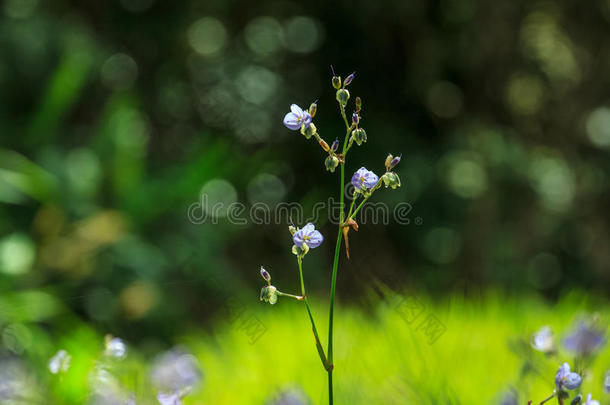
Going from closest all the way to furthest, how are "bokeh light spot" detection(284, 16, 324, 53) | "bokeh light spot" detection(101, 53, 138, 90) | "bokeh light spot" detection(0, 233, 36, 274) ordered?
"bokeh light spot" detection(0, 233, 36, 274) → "bokeh light spot" detection(101, 53, 138, 90) → "bokeh light spot" detection(284, 16, 324, 53)

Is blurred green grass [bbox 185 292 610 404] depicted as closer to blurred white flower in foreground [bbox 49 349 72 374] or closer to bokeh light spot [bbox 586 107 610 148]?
blurred white flower in foreground [bbox 49 349 72 374]

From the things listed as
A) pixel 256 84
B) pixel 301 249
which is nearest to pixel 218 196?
pixel 256 84

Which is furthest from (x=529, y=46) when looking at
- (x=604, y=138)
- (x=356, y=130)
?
(x=356, y=130)

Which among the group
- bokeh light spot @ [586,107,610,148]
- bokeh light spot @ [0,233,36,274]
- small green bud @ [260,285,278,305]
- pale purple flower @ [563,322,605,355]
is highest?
bokeh light spot @ [586,107,610,148]

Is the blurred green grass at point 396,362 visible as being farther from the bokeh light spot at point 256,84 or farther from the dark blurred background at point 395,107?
the bokeh light spot at point 256,84

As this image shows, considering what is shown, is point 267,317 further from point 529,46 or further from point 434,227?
point 529,46

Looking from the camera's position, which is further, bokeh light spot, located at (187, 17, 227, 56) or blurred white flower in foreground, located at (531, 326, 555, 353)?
bokeh light spot, located at (187, 17, 227, 56)

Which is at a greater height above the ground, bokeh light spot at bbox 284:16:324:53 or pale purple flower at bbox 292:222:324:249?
bokeh light spot at bbox 284:16:324:53

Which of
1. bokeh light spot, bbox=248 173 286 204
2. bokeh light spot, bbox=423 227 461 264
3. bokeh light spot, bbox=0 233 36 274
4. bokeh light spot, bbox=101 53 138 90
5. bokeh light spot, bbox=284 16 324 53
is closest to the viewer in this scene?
bokeh light spot, bbox=0 233 36 274

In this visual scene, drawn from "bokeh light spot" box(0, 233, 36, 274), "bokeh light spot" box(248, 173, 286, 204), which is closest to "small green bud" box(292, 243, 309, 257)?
"bokeh light spot" box(0, 233, 36, 274)
